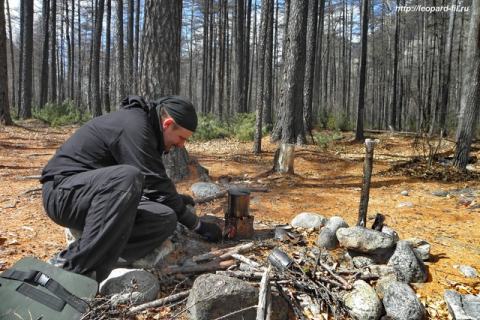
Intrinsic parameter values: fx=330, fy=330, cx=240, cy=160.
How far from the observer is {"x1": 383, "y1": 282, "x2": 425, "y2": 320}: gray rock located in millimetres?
2393

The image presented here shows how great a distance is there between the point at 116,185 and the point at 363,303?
1967mm

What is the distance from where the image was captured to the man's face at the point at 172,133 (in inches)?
99.4

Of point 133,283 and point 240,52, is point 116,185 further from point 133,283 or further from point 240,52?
point 240,52

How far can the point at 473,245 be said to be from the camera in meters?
3.38

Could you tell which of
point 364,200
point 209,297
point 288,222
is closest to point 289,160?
point 288,222

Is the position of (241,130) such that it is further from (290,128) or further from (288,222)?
(288,222)

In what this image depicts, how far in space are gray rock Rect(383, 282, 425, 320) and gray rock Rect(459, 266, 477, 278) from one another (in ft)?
2.44

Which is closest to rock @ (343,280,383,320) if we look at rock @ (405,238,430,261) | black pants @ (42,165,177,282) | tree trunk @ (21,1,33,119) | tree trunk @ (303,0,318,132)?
rock @ (405,238,430,261)

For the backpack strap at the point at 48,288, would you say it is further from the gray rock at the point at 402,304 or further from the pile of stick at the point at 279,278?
the gray rock at the point at 402,304

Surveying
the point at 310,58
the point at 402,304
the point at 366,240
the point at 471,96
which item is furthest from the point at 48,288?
the point at 310,58

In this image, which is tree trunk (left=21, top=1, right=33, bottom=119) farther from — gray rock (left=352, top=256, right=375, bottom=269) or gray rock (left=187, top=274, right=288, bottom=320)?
gray rock (left=352, top=256, right=375, bottom=269)

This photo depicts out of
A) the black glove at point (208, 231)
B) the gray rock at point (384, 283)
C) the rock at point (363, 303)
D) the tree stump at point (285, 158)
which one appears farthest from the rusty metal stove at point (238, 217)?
the tree stump at point (285, 158)

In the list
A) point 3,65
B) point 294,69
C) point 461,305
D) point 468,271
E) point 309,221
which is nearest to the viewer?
point 461,305

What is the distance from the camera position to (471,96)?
6953 mm
